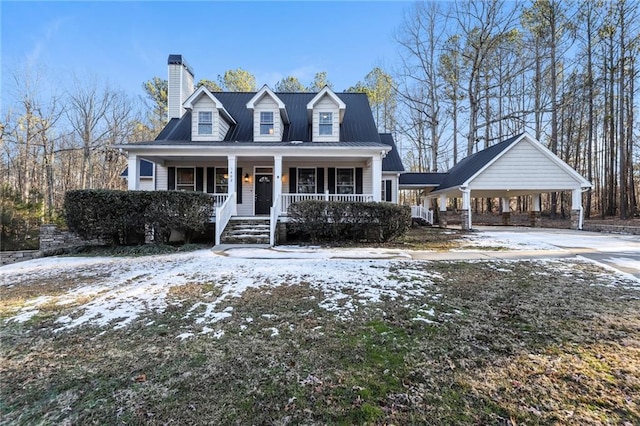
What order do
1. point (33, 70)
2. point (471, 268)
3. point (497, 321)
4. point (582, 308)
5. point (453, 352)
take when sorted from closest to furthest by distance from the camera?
point (453, 352) → point (497, 321) → point (582, 308) → point (471, 268) → point (33, 70)

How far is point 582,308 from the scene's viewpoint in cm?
366

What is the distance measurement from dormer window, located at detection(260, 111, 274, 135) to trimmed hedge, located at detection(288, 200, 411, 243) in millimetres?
4544

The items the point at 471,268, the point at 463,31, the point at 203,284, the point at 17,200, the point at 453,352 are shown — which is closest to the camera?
the point at 453,352

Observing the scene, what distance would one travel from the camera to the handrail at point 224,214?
9.47m

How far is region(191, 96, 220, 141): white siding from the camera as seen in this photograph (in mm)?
12469

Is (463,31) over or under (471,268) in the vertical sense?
over

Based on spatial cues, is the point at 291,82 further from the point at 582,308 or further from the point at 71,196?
the point at 582,308

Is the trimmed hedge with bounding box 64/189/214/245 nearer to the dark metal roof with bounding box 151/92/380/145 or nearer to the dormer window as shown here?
the dormer window

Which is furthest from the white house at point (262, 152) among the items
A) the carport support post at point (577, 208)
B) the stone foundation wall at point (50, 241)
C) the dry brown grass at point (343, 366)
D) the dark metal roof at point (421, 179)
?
the carport support post at point (577, 208)

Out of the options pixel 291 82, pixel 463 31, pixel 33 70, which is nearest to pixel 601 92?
pixel 463 31

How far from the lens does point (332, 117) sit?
→ 12.5 metres

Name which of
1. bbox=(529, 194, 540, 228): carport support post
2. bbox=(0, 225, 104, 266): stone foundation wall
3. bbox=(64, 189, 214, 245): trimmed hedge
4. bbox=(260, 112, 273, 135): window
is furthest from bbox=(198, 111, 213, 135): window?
bbox=(529, 194, 540, 228): carport support post

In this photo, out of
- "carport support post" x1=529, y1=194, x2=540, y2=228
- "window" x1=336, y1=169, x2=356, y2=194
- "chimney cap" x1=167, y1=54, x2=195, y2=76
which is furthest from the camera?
"carport support post" x1=529, y1=194, x2=540, y2=228

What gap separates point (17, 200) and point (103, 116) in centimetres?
1337
